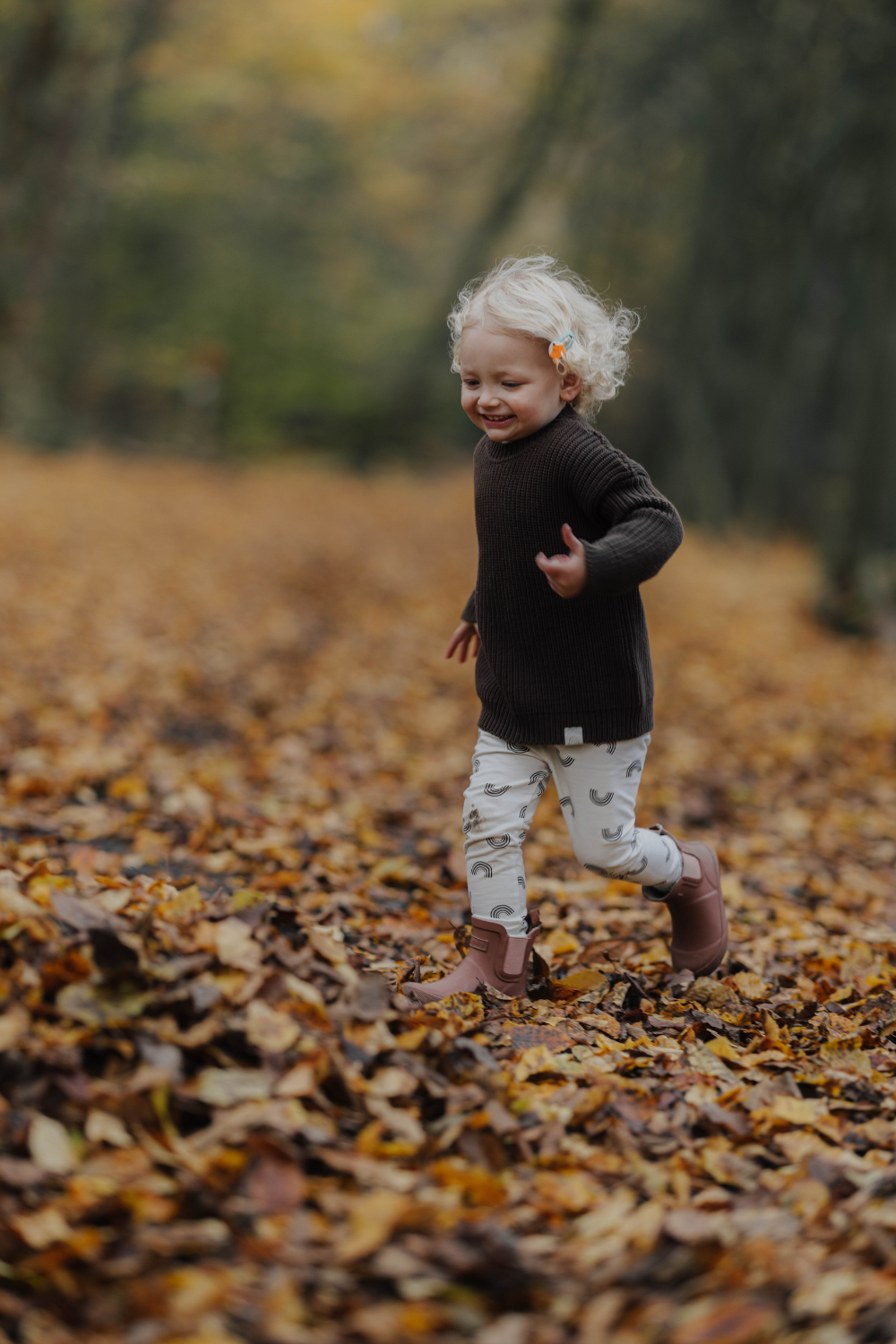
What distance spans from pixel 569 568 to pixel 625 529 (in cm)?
18

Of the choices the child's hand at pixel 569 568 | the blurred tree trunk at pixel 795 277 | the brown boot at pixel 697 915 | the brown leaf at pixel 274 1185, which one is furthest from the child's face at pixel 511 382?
the blurred tree trunk at pixel 795 277

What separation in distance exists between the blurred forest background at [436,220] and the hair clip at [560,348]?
30.3 feet

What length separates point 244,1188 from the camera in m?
2.03

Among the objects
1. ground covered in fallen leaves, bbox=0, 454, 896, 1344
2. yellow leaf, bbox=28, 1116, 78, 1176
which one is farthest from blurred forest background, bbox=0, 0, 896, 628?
yellow leaf, bbox=28, 1116, 78, 1176

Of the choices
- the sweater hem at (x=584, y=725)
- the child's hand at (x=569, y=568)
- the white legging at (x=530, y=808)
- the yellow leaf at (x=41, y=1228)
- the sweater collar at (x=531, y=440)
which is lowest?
the yellow leaf at (x=41, y=1228)

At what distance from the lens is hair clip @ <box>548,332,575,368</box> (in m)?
2.77

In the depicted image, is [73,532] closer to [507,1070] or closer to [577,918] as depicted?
[577,918]

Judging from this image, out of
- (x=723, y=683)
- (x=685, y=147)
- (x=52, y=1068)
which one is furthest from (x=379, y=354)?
(x=52, y=1068)

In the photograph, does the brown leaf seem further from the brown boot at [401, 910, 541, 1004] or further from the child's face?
the child's face

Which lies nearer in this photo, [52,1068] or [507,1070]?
[52,1068]

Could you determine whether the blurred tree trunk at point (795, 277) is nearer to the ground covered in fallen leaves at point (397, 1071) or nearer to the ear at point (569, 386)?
the ground covered in fallen leaves at point (397, 1071)

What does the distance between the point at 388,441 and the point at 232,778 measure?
1916cm

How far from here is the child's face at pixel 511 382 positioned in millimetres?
2822

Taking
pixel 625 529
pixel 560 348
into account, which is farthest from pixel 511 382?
pixel 625 529
